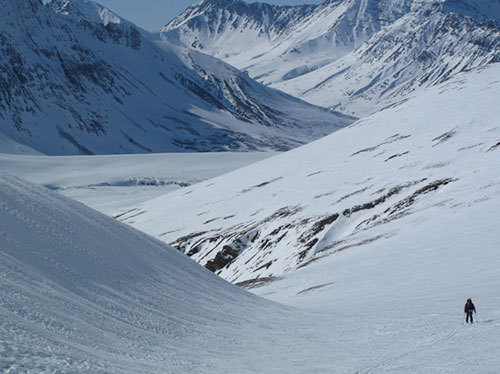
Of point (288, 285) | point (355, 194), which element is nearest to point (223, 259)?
point (355, 194)

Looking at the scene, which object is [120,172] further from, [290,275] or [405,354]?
[405,354]

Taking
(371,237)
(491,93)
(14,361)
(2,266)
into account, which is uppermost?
(491,93)

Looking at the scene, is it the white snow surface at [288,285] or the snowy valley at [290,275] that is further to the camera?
the snowy valley at [290,275]

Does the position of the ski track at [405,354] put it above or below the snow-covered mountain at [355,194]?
below

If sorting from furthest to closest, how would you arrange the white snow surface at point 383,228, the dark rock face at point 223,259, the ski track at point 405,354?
the dark rock face at point 223,259 → the white snow surface at point 383,228 → the ski track at point 405,354

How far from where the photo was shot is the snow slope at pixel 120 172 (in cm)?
14288

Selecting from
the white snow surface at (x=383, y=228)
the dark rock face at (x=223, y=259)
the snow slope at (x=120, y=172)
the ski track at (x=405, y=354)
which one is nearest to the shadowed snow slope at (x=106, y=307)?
the ski track at (x=405, y=354)

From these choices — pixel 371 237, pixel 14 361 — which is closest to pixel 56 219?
pixel 14 361

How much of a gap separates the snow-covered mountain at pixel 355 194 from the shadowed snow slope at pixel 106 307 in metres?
17.1

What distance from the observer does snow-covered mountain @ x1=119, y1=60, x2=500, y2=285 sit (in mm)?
48125

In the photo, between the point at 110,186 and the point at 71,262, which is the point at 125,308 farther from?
the point at 110,186

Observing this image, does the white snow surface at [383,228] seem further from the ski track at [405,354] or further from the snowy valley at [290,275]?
the snowy valley at [290,275]

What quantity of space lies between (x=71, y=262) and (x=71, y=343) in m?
6.95

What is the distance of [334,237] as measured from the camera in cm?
5434
